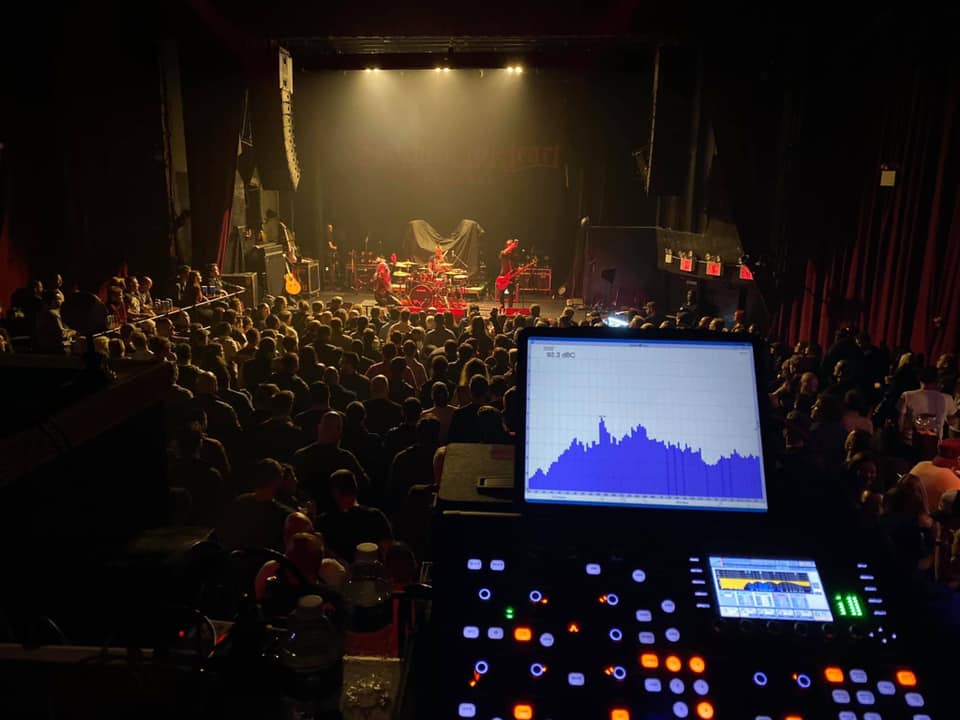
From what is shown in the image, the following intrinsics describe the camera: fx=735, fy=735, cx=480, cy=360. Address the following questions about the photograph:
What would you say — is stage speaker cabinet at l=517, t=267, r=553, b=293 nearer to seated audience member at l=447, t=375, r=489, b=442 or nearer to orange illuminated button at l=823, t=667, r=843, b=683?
seated audience member at l=447, t=375, r=489, b=442

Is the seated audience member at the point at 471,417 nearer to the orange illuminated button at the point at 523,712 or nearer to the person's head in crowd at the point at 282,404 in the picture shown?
the person's head in crowd at the point at 282,404

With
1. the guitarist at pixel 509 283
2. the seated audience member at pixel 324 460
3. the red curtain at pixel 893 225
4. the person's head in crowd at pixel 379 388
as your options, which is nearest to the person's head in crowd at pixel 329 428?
the seated audience member at pixel 324 460

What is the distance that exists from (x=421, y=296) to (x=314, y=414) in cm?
1425

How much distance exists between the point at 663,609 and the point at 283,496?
3052mm

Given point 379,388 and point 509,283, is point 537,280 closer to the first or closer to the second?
point 509,283

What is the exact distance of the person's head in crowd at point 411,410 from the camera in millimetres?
4965

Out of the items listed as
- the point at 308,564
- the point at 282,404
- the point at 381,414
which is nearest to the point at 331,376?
the point at 381,414

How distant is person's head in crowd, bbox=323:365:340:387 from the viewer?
6202mm

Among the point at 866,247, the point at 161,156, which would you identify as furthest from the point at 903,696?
the point at 161,156

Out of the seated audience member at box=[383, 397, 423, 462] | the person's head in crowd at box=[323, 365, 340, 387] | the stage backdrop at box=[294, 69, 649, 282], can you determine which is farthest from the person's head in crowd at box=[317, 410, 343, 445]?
the stage backdrop at box=[294, 69, 649, 282]

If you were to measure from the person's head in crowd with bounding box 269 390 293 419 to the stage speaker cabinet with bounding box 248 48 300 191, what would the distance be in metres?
7.65

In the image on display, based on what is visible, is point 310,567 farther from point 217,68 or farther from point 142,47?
point 217,68

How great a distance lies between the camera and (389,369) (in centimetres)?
643

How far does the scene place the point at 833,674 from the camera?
3.75 ft
